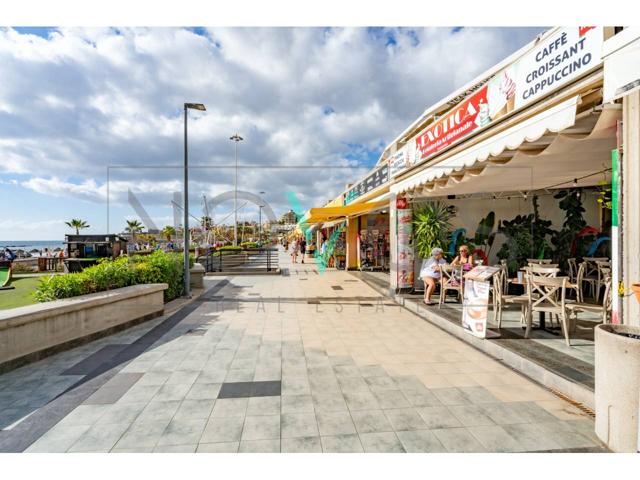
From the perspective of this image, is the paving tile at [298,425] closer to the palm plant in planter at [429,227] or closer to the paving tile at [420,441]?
the paving tile at [420,441]

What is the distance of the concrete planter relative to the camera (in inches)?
90.0

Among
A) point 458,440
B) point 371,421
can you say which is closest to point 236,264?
point 371,421

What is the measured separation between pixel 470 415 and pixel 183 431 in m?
2.56

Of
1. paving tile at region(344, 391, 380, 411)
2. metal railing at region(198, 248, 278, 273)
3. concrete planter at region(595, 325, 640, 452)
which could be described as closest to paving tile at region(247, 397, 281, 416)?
paving tile at region(344, 391, 380, 411)

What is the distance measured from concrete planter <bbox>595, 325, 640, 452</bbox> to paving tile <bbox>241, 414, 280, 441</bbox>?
2582 mm

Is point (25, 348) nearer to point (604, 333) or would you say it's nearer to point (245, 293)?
point (245, 293)

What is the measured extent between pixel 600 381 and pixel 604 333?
1.30ft

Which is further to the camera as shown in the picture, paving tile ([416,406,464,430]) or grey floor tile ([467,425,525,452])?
paving tile ([416,406,464,430])

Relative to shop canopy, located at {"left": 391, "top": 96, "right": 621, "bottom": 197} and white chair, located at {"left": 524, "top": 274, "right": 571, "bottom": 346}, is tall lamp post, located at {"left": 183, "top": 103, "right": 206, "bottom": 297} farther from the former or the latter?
white chair, located at {"left": 524, "top": 274, "right": 571, "bottom": 346}

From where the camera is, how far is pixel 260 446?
98.4 inches

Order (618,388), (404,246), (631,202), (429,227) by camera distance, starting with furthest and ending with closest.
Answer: (404,246) → (429,227) → (631,202) → (618,388)

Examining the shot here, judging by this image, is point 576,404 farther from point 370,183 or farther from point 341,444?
point 370,183

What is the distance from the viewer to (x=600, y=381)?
A: 2496mm
